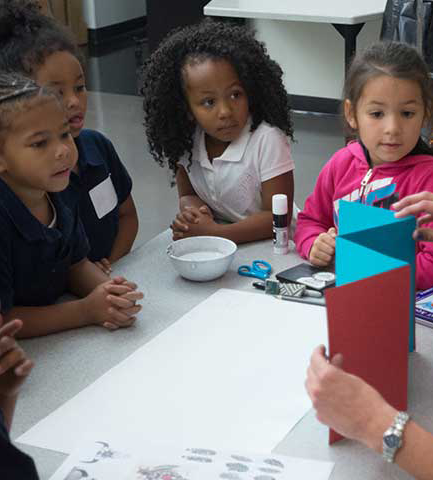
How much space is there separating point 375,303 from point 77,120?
Answer: 1.04 meters

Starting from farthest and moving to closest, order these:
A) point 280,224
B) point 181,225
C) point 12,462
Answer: point 181,225 → point 280,224 → point 12,462

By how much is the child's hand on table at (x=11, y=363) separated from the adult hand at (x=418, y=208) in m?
0.63

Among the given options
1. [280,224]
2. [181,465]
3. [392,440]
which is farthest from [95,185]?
[392,440]

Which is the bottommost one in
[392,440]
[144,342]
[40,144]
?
[144,342]

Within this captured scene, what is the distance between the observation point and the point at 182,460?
107 cm

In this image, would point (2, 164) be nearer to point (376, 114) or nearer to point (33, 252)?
point (33, 252)

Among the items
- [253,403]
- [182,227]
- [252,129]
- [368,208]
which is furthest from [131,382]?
[252,129]

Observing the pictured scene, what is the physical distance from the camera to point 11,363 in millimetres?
1096

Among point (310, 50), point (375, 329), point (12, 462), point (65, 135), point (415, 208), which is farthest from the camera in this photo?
point (310, 50)

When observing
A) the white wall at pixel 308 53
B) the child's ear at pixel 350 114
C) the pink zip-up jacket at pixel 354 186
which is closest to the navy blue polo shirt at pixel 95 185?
the pink zip-up jacket at pixel 354 186

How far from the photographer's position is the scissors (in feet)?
5.51

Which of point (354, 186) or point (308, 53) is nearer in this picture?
point (354, 186)

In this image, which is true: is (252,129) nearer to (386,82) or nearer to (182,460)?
(386,82)

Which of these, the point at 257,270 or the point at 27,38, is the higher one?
the point at 27,38
